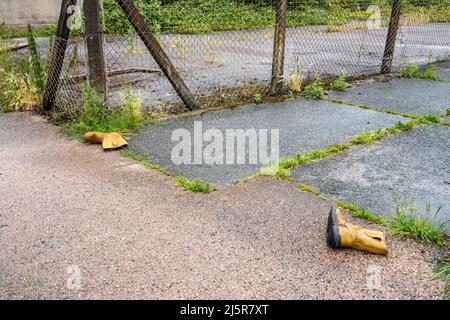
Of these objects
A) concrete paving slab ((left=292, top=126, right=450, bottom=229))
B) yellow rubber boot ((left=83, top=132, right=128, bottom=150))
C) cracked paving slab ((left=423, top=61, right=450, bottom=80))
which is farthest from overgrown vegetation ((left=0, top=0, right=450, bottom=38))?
concrete paving slab ((left=292, top=126, right=450, bottom=229))

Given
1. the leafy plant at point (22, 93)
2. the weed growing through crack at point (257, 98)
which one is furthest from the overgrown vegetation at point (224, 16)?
the leafy plant at point (22, 93)

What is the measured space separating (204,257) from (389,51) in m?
5.57

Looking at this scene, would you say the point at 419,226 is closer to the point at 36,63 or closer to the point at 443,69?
the point at 36,63

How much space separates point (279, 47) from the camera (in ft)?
17.1

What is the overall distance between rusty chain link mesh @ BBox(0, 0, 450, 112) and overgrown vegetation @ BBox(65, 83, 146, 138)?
0.43 metres

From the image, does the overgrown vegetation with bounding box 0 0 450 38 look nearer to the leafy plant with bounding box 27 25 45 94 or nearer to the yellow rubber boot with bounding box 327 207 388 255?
the leafy plant with bounding box 27 25 45 94

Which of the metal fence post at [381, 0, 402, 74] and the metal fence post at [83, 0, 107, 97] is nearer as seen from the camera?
the metal fence post at [83, 0, 107, 97]

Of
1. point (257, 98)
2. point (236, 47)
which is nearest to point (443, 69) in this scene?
point (257, 98)

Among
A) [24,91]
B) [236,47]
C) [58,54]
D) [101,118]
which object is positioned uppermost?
[58,54]

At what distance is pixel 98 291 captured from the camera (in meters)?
2.00

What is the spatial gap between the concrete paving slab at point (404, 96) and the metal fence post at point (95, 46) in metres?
2.88

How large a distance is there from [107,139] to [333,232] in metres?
2.30

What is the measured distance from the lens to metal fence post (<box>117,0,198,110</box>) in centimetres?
416

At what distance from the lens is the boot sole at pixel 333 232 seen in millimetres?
2277
